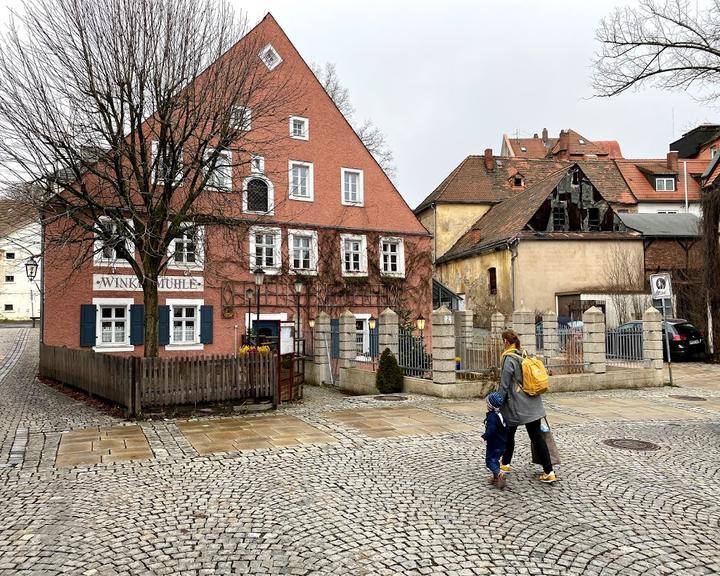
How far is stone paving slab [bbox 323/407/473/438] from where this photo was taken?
9641mm

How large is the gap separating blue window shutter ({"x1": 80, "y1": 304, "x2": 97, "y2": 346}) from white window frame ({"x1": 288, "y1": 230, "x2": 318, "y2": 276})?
25.0 feet

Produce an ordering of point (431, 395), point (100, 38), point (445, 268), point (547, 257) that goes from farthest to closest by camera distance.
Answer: point (445, 268), point (547, 257), point (431, 395), point (100, 38)

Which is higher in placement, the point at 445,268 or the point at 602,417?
the point at 445,268

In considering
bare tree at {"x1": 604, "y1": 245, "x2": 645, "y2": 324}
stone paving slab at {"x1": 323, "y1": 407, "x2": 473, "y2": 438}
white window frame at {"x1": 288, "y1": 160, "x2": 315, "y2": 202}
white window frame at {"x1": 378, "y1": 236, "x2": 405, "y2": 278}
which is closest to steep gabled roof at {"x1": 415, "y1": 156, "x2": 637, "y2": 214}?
bare tree at {"x1": 604, "y1": 245, "x2": 645, "y2": 324}

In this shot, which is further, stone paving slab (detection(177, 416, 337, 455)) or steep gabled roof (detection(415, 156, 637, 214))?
steep gabled roof (detection(415, 156, 637, 214))

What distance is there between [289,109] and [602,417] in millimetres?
17767

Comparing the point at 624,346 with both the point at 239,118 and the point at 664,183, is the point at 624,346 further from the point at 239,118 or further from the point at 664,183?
the point at 664,183

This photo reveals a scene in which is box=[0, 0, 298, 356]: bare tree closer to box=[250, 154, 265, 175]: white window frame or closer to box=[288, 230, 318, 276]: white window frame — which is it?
box=[250, 154, 265, 175]: white window frame

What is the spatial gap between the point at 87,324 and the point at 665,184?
Result: 44.9m

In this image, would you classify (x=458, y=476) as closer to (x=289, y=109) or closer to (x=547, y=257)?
(x=289, y=109)

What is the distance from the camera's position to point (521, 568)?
4.25 meters

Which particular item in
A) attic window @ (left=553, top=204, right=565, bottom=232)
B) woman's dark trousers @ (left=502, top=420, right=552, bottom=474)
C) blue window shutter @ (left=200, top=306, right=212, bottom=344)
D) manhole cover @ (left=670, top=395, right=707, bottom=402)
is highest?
attic window @ (left=553, top=204, right=565, bottom=232)

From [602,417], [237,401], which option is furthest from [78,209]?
[602,417]

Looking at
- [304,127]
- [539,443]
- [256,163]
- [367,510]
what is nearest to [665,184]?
[304,127]
